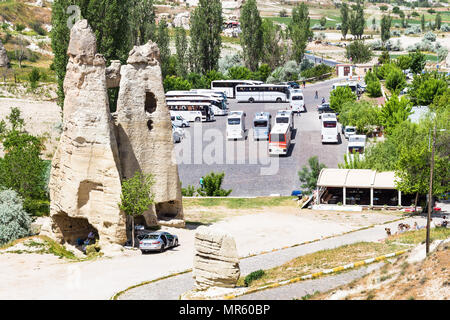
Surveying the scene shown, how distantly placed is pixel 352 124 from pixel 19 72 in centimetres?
4827

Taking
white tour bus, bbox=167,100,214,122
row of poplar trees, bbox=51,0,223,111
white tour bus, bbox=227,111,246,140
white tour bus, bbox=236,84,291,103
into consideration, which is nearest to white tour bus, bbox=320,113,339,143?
white tour bus, bbox=227,111,246,140

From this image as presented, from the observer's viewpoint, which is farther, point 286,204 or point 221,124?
Answer: point 221,124

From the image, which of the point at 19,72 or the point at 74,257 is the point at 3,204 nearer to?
the point at 74,257

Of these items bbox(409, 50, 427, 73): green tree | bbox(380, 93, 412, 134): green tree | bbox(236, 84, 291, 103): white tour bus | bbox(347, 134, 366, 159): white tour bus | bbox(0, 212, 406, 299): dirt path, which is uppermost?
bbox(409, 50, 427, 73): green tree

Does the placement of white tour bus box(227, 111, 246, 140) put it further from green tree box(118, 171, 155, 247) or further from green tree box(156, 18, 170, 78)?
green tree box(118, 171, 155, 247)

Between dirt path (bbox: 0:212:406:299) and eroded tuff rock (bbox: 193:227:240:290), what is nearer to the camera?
eroded tuff rock (bbox: 193:227:240:290)

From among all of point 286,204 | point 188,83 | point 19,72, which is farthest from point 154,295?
point 19,72

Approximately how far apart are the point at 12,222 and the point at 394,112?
4034 cm

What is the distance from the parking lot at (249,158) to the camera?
5838 centimetres

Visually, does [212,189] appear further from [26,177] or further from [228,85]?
[228,85]

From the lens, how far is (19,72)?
327ft

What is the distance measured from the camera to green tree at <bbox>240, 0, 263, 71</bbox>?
334 feet

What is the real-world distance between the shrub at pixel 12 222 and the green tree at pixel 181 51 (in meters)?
56.9

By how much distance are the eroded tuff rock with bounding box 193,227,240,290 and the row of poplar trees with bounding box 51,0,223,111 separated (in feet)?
119
